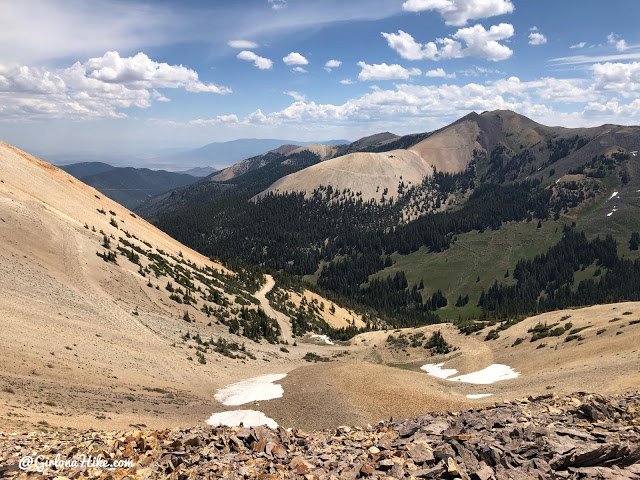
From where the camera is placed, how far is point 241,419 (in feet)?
97.0

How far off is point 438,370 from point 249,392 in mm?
Result: 26654

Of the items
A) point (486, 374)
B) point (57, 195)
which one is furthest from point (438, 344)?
point (57, 195)

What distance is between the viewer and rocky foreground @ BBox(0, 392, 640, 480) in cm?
1291

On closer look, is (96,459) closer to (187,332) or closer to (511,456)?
(511,456)

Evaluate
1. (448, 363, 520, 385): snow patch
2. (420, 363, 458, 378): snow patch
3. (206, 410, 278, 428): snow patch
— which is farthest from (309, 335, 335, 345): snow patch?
(206, 410, 278, 428): snow patch

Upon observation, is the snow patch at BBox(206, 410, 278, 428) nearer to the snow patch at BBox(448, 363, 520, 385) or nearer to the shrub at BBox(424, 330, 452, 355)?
the snow patch at BBox(448, 363, 520, 385)

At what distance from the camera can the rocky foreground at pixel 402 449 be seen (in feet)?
42.3

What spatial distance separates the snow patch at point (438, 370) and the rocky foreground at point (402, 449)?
28037mm

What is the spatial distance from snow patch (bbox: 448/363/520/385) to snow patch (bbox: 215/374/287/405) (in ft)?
62.7

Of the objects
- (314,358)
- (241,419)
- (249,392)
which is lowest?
(314,358)

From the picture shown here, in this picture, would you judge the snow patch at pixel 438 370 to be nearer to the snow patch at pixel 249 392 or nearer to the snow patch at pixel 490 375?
the snow patch at pixel 490 375

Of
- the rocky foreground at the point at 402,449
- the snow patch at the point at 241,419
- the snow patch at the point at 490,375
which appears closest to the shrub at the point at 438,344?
the snow patch at the point at 490,375

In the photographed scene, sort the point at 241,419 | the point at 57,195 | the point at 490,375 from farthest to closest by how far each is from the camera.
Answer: the point at 57,195
the point at 490,375
the point at 241,419

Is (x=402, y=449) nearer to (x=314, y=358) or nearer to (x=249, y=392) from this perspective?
(x=249, y=392)
